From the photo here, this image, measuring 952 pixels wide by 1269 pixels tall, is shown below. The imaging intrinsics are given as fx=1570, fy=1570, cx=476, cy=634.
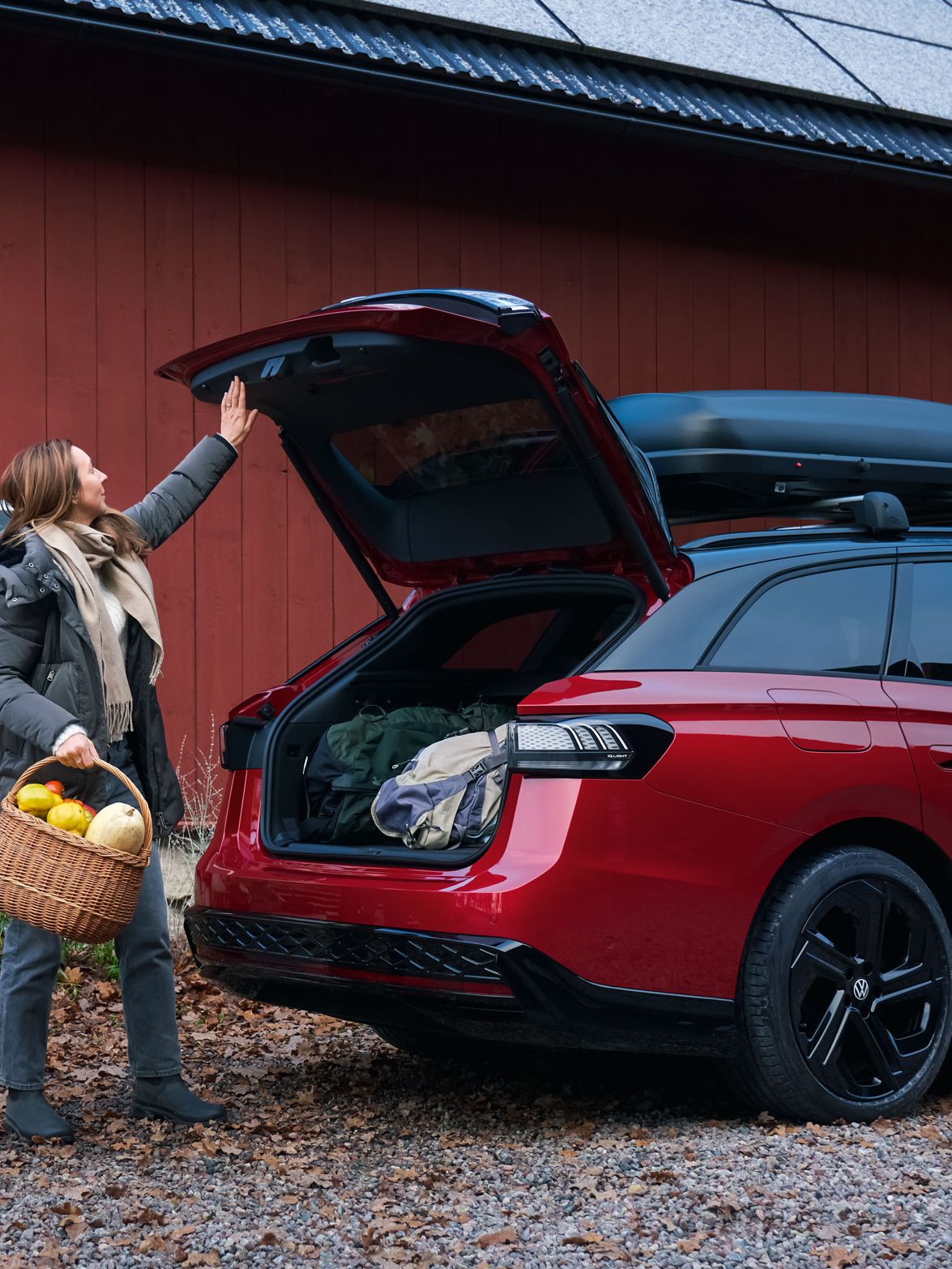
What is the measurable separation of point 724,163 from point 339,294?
104 inches

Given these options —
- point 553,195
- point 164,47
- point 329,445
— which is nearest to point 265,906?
point 329,445

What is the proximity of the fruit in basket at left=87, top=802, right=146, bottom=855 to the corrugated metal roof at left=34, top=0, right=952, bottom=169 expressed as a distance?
4.09m

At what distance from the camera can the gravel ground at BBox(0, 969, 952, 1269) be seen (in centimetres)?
334

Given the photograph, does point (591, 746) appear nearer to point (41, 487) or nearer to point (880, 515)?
point (880, 515)

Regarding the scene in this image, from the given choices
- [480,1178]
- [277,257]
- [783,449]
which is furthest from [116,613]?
[277,257]

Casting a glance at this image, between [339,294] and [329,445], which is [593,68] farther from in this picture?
[329,445]

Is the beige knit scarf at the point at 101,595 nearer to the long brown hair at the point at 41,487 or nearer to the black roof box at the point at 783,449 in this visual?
the long brown hair at the point at 41,487

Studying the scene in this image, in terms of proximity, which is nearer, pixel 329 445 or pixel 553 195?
pixel 329 445

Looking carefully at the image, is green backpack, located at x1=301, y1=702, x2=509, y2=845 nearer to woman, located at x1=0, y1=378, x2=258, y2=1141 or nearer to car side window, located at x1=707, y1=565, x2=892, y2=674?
woman, located at x1=0, y1=378, x2=258, y2=1141

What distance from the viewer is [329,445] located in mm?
5004

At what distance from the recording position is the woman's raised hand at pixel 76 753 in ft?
13.3

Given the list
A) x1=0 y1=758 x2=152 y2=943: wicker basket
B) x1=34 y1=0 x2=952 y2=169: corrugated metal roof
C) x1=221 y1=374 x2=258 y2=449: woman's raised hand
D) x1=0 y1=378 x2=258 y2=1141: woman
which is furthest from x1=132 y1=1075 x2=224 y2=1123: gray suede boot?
x1=34 y1=0 x2=952 y2=169: corrugated metal roof

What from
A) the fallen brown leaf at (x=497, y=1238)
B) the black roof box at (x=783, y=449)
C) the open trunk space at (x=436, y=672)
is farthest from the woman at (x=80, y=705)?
the black roof box at (x=783, y=449)

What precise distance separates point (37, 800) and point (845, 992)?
7.13ft
